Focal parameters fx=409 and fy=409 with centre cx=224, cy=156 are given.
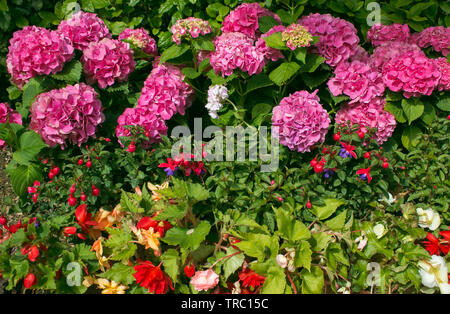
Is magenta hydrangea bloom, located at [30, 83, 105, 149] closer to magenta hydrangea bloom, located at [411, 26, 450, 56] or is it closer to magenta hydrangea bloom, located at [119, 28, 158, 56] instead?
magenta hydrangea bloom, located at [119, 28, 158, 56]

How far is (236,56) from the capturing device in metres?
2.37

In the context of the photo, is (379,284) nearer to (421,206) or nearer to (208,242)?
(421,206)

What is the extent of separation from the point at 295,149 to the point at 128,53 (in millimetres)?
1238

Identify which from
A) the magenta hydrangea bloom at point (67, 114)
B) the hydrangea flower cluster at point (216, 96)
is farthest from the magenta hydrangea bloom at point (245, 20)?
the magenta hydrangea bloom at point (67, 114)

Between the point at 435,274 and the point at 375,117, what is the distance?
0.98 m

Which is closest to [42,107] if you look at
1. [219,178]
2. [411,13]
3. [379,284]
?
[219,178]

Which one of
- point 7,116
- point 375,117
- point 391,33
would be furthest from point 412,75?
point 7,116

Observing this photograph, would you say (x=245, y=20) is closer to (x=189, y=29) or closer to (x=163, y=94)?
(x=189, y=29)

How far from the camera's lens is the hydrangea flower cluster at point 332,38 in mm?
2502

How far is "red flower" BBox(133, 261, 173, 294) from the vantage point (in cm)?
170

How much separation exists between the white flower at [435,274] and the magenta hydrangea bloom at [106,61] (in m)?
2.03

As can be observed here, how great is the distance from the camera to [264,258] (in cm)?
186

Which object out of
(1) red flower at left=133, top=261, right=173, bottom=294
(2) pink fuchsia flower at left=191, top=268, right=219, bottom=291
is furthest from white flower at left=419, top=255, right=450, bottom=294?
(1) red flower at left=133, top=261, right=173, bottom=294

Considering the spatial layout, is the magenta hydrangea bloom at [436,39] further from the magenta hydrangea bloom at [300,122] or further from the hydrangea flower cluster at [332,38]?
the magenta hydrangea bloom at [300,122]
